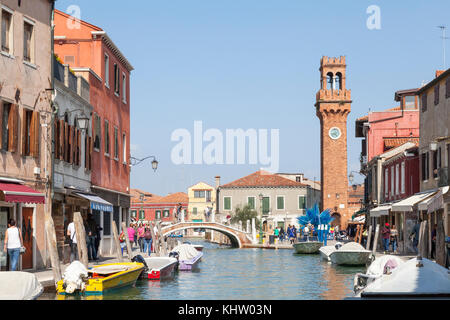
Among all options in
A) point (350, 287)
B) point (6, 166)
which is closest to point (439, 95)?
point (350, 287)

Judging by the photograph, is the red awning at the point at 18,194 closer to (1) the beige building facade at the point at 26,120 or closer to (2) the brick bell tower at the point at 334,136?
(1) the beige building facade at the point at 26,120

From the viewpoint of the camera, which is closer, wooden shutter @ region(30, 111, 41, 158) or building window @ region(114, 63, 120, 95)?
wooden shutter @ region(30, 111, 41, 158)

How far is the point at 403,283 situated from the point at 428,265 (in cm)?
76

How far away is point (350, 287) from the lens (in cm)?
2038

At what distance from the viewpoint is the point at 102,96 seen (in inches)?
1093

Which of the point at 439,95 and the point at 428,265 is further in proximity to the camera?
the point at 439,95

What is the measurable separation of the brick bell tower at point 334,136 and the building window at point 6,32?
5143 cm

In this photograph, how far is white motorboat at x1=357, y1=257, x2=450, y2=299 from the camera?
11.7m

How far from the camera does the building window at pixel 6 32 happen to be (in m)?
17.6

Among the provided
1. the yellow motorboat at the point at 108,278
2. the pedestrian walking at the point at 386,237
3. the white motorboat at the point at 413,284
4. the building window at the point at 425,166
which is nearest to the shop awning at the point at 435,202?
the building window at the point at 425,166

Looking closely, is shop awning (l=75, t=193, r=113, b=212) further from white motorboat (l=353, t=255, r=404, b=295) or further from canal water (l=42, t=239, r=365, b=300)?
white motorboat (l=353, t=255, r=404, b=295)

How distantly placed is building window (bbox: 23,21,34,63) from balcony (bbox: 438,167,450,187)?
15.2 m

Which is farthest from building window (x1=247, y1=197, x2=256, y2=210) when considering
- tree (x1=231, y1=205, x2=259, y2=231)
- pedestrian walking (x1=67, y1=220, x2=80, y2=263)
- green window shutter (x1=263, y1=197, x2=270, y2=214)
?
pedestrian walking (x1=67, y1=220, x2=80, y2=263)

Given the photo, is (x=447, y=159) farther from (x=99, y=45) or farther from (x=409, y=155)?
(x=99, y=45)
